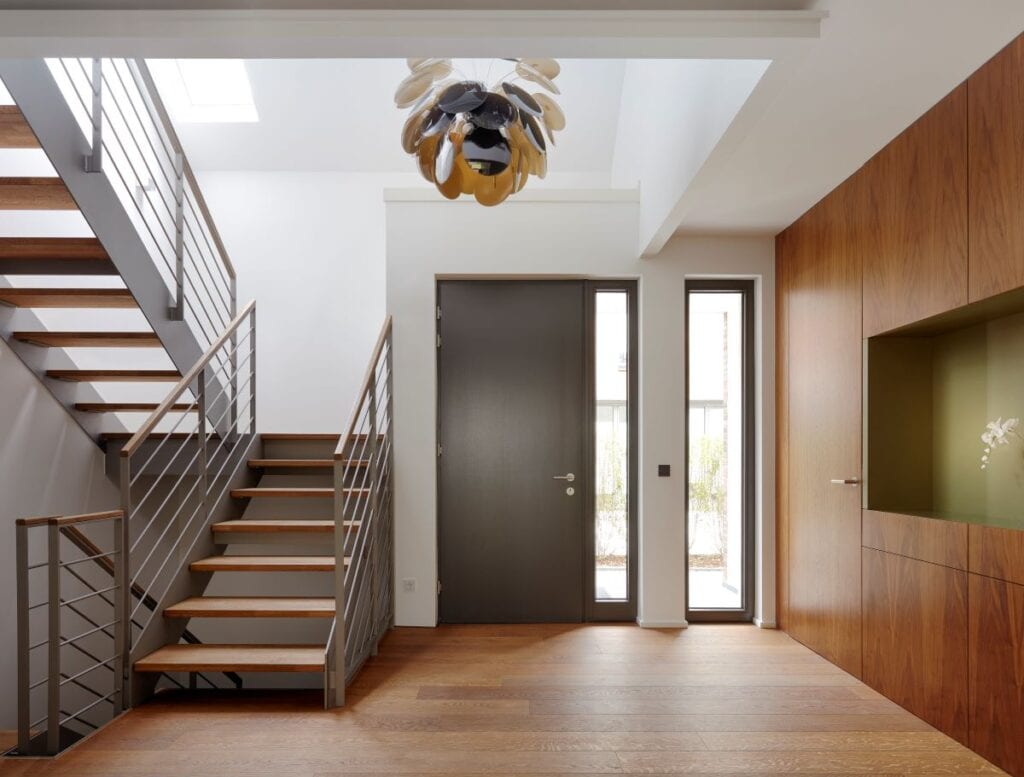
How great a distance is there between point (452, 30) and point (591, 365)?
3062 millimetres

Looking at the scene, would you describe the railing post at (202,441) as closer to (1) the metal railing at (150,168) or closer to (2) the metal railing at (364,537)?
(1) the metal railing at (150,168)

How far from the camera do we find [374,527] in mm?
4523

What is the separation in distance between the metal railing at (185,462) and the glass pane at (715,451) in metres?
2.89

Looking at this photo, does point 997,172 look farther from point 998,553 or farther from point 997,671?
point 997,671

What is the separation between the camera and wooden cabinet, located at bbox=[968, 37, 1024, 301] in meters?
2.72

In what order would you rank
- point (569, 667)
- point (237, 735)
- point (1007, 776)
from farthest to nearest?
point (569, 667) → point (237, 735) → point (1007, 776)

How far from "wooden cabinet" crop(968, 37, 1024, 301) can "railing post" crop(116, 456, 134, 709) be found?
3.51 m

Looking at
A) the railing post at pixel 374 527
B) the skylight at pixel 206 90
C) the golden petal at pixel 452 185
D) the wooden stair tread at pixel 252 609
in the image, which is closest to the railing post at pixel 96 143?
the golden petal at pixel 452 185

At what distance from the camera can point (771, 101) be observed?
9.52 feet

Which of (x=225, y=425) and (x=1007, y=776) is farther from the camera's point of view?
(x=225, y=425)

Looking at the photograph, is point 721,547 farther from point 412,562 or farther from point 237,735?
point 237,735

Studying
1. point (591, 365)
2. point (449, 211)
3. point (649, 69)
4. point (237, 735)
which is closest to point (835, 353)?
point (591, 365)

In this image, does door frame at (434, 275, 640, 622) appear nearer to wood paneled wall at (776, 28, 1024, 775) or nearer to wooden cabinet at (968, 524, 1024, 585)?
wood paneled wall at (776, 28, 1024, 775)

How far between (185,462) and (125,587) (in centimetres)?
147
